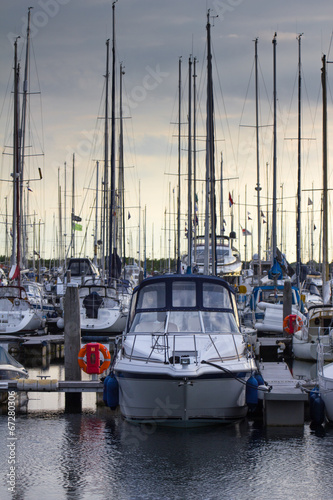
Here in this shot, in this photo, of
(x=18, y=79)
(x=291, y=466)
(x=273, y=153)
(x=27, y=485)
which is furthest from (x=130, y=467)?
(x=273, y=153)

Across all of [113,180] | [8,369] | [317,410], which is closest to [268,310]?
[113,180]

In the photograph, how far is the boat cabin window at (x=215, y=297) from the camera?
1495cm

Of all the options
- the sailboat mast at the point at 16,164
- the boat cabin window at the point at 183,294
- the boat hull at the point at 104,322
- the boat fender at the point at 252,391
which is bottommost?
the boat fender at the point at 252,391

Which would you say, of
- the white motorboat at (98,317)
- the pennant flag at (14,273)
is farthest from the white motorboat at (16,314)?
the white motorboat at (98,317)

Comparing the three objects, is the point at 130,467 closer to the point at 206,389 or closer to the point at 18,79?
the point at 206,389

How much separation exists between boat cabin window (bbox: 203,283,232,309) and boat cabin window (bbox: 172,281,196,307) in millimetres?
278

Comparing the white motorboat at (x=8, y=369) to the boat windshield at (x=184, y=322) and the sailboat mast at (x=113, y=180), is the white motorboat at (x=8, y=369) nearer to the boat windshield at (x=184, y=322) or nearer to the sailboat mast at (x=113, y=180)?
the boat windshield at (x=184, y=322)

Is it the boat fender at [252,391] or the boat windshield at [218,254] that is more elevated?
→ the boat windshield at [218,254]

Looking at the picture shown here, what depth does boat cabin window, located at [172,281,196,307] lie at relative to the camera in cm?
1480

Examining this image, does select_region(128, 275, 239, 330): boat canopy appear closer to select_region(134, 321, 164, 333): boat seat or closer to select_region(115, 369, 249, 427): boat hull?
select_region(134, 321, 164, 333): boat seat

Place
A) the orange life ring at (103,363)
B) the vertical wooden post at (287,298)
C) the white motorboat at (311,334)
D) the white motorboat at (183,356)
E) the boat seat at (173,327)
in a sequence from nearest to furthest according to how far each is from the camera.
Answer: the white motorboat at (183,356) → the boat seat at (173,327) → the orange life ring at (103,363) → the white motorboat at (311,334) → the vertical wooden post at (287,298)

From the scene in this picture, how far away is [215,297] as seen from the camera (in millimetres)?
15102

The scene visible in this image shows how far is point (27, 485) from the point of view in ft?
33.9

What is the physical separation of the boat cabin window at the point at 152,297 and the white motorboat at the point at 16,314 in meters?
11.0
